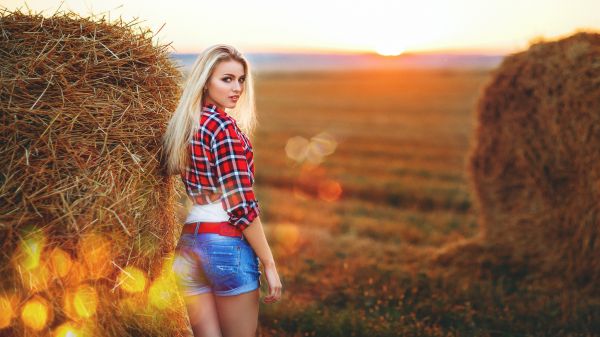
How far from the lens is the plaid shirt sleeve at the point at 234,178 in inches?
103

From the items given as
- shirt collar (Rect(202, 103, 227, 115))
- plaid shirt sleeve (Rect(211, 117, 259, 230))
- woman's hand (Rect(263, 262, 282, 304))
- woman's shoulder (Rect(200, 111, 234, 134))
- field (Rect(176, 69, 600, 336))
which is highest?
shirt collar (Rect(202, 103, 227, 115))

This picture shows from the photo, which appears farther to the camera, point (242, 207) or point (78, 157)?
point (78, 157)

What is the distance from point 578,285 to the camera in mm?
6062

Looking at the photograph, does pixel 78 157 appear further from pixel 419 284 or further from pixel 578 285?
pixel 578 285

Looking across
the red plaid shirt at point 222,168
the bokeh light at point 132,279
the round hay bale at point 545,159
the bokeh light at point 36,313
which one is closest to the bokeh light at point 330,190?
the round hay bale at point 545,159

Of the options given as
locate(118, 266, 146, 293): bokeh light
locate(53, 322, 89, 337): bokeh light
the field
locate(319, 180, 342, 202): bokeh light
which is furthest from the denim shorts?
locate(319, 180, 342, 202): bokeh light

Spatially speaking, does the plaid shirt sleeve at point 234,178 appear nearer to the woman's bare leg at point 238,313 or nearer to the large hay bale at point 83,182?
the woman's bare leg at point 238,313

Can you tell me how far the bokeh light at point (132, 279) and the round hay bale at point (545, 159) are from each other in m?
5.16

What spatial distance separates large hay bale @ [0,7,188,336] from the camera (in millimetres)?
2627

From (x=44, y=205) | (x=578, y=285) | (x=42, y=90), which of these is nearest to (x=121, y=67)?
(x=42, y=90)

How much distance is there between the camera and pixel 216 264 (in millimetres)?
2674

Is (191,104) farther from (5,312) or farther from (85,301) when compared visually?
(5,312)

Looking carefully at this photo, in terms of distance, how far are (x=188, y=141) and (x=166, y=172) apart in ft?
1.76

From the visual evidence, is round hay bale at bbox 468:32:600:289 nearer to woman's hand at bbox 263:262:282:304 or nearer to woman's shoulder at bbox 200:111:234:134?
woman's hand at bbox 263:262:282:304
